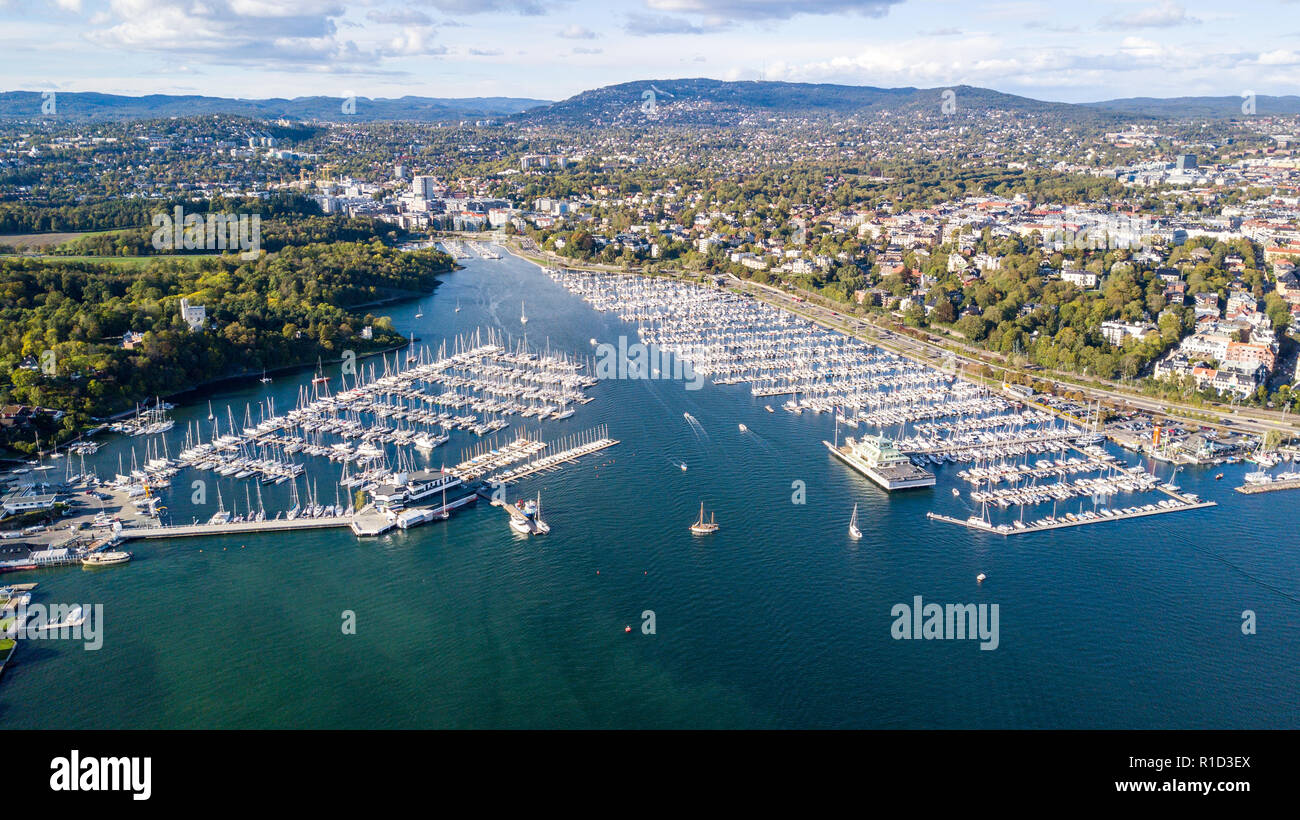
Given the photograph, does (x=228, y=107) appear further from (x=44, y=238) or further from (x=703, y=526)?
(x=703, y=526)

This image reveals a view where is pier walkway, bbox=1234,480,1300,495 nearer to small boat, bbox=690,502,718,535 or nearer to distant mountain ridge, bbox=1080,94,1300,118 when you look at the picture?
small boat, bbox=690,502,718,535

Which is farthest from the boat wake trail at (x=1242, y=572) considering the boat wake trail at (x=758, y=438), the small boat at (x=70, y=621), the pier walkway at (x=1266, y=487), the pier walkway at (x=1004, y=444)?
the small boat at (x=70, y=621)

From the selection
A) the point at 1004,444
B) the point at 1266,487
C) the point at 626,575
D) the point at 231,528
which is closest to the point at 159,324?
the point at 231,528

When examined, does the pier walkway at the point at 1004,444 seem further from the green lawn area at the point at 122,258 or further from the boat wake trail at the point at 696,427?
the green lawn area at the point at 122,258

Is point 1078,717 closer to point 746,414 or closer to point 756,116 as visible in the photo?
point 746,414

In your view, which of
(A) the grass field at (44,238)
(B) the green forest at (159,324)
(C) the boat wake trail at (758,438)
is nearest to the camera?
(C) the boat wake trail at (758,438)

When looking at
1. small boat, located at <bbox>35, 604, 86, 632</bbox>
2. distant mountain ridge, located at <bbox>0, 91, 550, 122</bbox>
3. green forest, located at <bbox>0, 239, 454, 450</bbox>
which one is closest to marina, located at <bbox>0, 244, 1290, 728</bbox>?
small boat, located at <bbox>35, 604, 86, 632</bbox>
